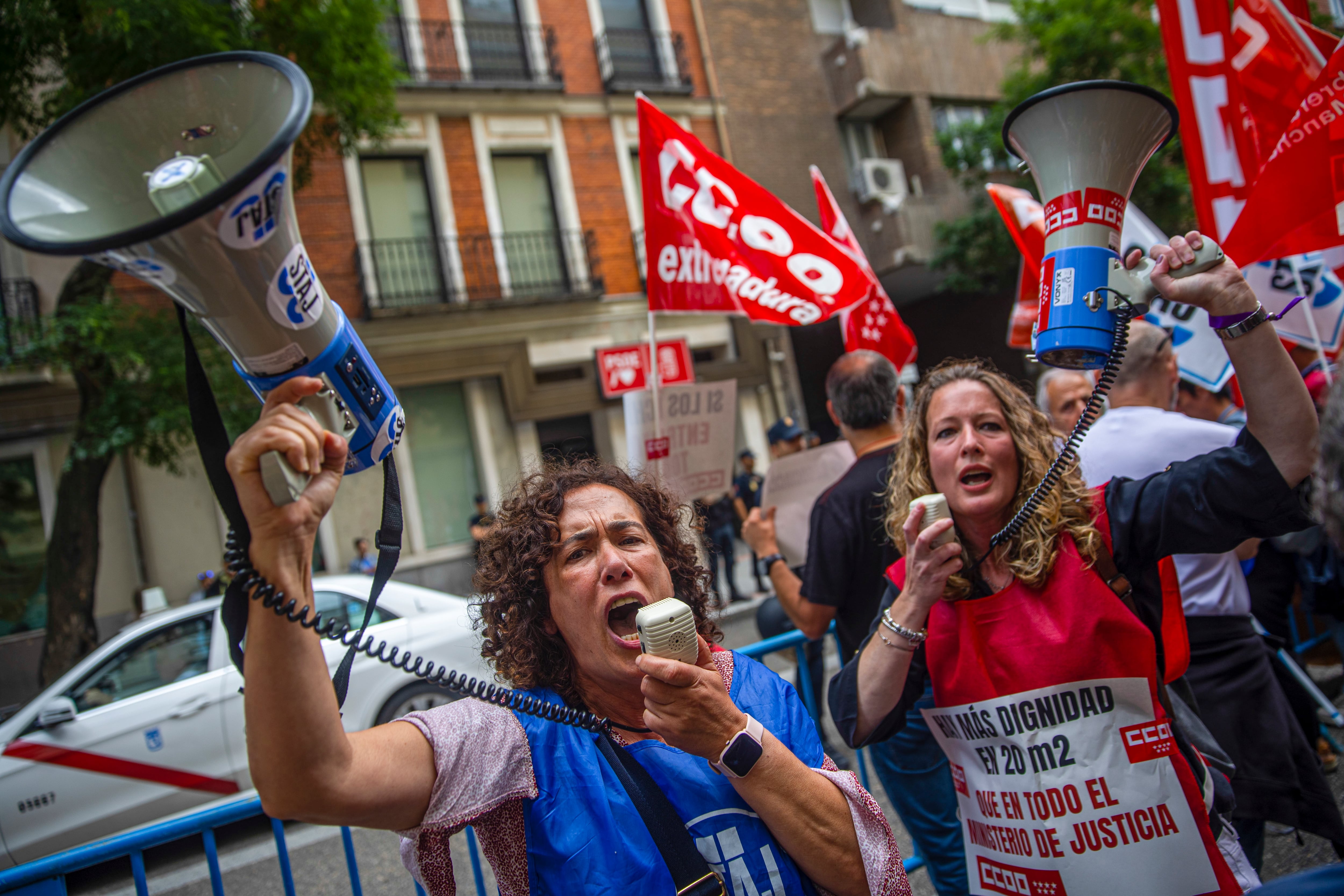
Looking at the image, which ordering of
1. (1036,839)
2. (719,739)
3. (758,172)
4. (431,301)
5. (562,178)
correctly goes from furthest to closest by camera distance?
1. (758,172)
2. (562,178)
3. (431,301)
4. (1036,839)
5. (719,739)

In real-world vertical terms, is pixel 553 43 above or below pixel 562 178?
above

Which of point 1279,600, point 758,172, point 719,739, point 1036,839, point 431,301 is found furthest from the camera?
point 758,172

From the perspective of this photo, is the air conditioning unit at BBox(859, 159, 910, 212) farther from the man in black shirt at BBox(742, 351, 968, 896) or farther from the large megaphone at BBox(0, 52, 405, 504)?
the large megaphone at BBox(0, 52, 405, 504)

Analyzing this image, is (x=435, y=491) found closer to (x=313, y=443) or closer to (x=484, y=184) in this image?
(x=484, y=184)

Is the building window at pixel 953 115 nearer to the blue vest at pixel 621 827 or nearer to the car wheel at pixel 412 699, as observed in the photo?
the car wheel at pixel 412 699

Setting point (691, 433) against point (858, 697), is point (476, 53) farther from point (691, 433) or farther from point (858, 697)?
point (858, 697)

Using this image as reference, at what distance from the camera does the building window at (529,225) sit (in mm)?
15016

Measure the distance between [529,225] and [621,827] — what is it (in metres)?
15.0

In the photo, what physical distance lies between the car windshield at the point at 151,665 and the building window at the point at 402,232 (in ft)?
30.8

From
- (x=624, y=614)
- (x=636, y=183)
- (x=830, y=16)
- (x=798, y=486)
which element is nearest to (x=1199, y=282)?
(x=624, y=614)

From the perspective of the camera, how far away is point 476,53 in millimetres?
15195

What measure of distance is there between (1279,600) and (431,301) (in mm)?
12994

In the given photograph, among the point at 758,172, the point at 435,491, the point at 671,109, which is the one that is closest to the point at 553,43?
the point at 671,109

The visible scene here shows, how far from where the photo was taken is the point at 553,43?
1550cm
